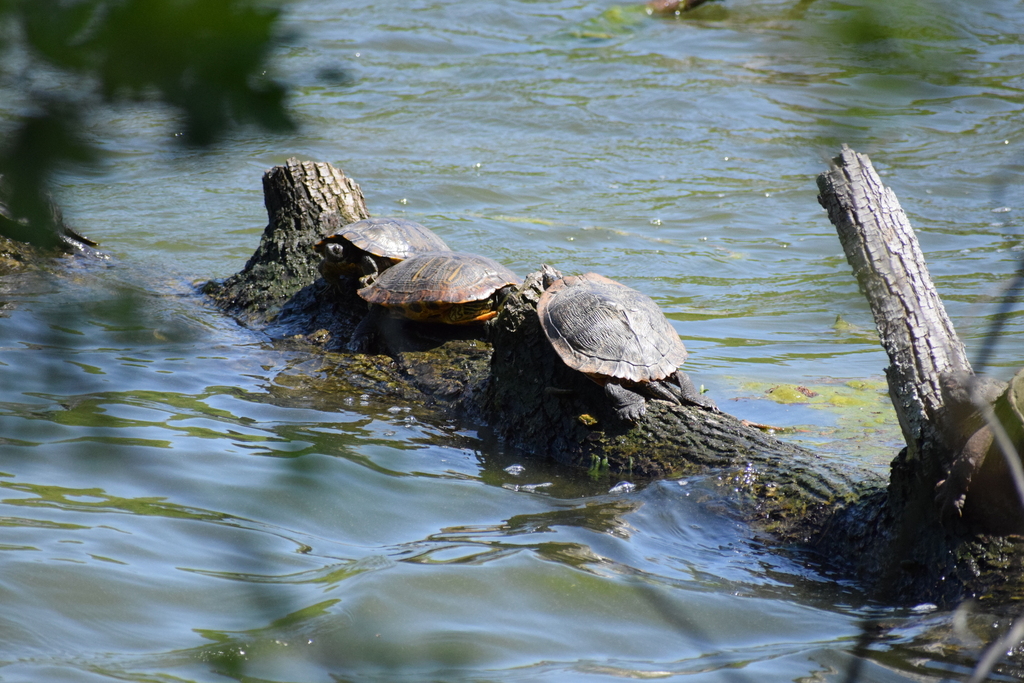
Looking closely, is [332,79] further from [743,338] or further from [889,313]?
[743,338]

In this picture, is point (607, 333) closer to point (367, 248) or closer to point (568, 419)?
point (568, 419)

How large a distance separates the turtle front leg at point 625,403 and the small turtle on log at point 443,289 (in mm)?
1374

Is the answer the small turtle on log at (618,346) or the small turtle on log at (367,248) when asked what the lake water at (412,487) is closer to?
the small turtle on log at (618,346)

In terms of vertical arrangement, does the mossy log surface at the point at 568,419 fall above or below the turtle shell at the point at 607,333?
below

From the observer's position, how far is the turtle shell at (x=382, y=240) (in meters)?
6.27

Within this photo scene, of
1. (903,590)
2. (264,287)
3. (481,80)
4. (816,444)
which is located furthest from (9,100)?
(481,80)

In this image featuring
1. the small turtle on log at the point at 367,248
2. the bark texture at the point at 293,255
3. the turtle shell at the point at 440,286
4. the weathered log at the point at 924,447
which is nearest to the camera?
the weathered log at the point at 924,447

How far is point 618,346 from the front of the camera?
438 centimetres

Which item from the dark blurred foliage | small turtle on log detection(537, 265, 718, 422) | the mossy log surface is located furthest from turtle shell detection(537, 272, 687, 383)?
the dark blurred foliage

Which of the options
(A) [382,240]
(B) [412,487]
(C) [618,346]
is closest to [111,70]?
(B) [412,487]

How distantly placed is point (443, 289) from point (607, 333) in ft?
4.52

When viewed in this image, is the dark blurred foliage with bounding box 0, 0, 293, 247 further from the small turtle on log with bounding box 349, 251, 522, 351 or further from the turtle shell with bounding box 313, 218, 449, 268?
the turtle shell with bounding box 313, 218, 449, 268

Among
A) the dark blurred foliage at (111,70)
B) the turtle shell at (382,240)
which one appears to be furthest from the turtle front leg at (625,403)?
the dark blurred foliage at (111,70)

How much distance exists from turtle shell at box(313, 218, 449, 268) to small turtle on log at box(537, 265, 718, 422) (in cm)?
192
